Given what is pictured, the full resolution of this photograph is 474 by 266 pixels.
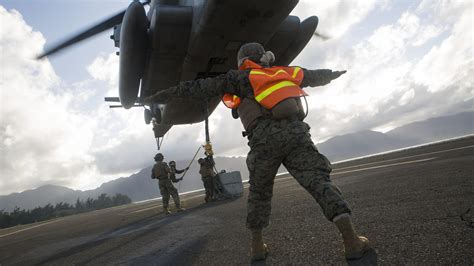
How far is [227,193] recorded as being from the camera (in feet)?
33.5

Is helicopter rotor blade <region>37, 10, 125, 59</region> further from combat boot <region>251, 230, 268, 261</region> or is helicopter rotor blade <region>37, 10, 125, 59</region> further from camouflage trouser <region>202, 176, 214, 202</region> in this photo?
combat boot <region>251, 230, 268, 261</region>

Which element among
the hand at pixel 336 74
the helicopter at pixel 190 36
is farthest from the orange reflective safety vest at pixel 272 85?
the helicopter at pixel 190 36

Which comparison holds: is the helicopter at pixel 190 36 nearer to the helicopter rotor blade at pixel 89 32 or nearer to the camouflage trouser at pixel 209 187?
the helicopter rotor blade at pixel 89 32

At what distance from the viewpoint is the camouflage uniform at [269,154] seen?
2418 millimetres

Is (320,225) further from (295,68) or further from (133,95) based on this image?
(133,95)

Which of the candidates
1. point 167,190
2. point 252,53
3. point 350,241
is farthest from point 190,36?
point 350,241

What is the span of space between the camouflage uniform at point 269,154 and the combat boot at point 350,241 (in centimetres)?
10

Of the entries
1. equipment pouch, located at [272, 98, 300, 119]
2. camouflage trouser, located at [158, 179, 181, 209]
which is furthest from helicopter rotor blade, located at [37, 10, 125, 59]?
equipment pouch, located at [272, 98, 300, 119]

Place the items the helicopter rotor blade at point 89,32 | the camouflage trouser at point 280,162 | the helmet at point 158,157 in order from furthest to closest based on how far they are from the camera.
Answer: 1. the helmet at point 158,157
2. the helicopter rotor blade at point 89,32
3. the camouflage trouser at point 280,162

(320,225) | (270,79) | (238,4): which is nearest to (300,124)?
(270,79)

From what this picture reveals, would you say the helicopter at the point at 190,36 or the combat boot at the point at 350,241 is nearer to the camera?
the combat boot at the point at 350,241

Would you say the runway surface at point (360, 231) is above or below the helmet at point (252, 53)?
below

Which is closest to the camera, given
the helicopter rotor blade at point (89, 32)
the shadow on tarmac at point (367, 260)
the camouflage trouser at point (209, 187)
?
the shadow on tarmac at point (367, 260)

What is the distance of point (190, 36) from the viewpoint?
7.16 metres
